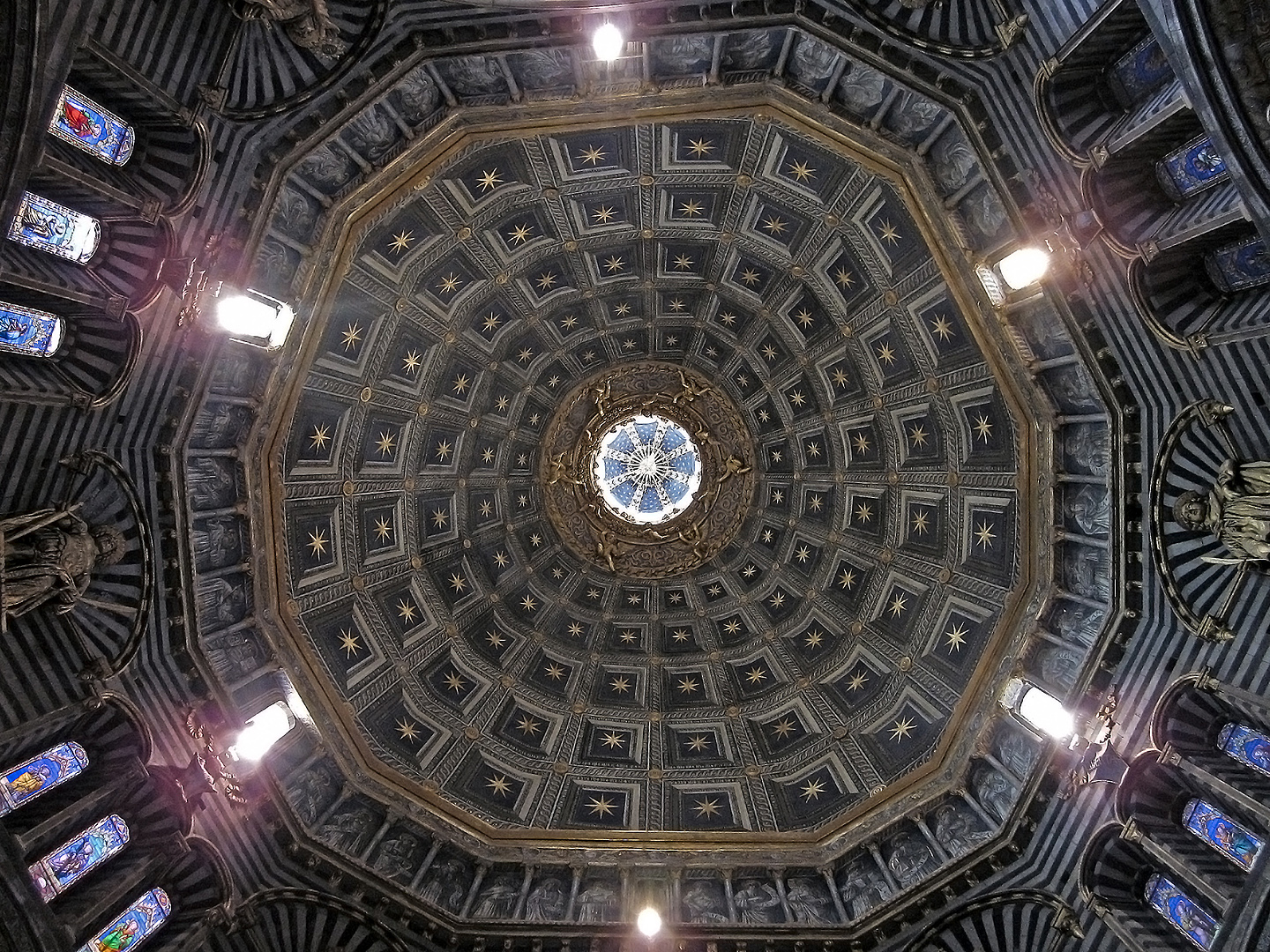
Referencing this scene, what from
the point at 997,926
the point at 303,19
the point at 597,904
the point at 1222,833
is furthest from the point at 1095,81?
the point at 597,904

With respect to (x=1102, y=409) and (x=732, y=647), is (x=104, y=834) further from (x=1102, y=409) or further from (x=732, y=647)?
(x=1102, y=409)

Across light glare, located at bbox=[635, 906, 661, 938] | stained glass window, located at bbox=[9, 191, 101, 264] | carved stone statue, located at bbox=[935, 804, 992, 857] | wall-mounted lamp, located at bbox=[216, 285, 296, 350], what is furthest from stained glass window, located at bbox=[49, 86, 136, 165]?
carved stone statue, located at bbox=[935, 804, 992, 857]

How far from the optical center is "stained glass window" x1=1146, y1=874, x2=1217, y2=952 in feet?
60.3

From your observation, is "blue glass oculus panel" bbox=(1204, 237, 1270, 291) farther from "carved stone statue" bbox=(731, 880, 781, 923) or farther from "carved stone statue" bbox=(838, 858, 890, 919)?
"carved stone statue" bbox=(731, 880, 781, 923)

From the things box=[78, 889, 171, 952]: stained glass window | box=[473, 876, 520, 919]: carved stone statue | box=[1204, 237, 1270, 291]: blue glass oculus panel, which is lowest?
box=[78, 889, 171, 952]: stained glass window

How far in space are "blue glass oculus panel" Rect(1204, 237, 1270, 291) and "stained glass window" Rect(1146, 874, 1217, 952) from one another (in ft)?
47.6

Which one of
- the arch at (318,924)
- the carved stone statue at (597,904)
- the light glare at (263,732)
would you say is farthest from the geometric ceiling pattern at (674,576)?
the arch at (318,924)

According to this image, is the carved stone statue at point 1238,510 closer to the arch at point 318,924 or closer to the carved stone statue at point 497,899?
the carved stone statue at point 497,899

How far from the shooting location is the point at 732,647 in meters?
31.7

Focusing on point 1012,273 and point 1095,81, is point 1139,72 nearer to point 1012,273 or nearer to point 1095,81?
point 1095,81

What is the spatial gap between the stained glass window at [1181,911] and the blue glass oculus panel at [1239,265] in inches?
572

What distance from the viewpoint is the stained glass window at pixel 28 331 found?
1727cm

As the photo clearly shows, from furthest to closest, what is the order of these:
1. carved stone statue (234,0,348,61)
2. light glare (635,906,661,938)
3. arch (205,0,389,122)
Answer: light glare (635,906,661,938), arch (205,0,389,122), carved stone statue (234,0,348,61)

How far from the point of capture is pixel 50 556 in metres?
17.4
